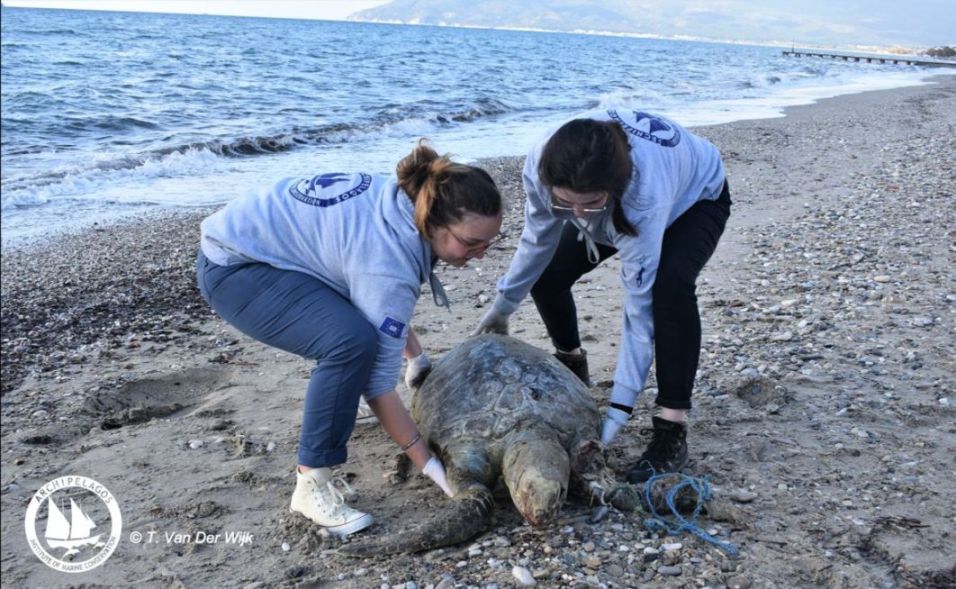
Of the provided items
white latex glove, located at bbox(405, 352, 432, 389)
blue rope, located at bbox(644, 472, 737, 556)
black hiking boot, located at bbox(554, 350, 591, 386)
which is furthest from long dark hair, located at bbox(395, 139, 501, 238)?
black hiking boot, located at bbox(554, 350, 591, 386)

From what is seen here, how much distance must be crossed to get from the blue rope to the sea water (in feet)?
24.0

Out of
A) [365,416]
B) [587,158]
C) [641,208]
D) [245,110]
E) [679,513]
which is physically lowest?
[245,110]

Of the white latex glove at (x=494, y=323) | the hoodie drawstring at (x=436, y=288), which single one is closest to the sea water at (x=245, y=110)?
the white latex glove at (x=494, y=323)

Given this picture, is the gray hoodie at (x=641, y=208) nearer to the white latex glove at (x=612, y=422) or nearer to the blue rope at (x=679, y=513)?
the white latex glove at (x=612, y=422)

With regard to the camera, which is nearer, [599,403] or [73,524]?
A: [73,524]

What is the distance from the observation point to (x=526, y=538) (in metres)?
2.94

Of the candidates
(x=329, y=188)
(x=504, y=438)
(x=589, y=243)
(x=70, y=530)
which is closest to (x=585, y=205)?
(x=589, y=243)

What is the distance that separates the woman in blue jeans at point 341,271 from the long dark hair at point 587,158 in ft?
0.79

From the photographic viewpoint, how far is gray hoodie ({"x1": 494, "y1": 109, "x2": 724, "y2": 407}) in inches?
118

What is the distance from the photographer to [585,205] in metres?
2.90

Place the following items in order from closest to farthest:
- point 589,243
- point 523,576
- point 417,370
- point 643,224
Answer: point 523,576, point 643,224, point 589,243, point 417,370

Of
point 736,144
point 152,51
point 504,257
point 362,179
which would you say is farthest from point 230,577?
point 152,51

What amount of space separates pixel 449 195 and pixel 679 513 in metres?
1.51

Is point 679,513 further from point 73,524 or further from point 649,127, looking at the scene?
point 73,524
